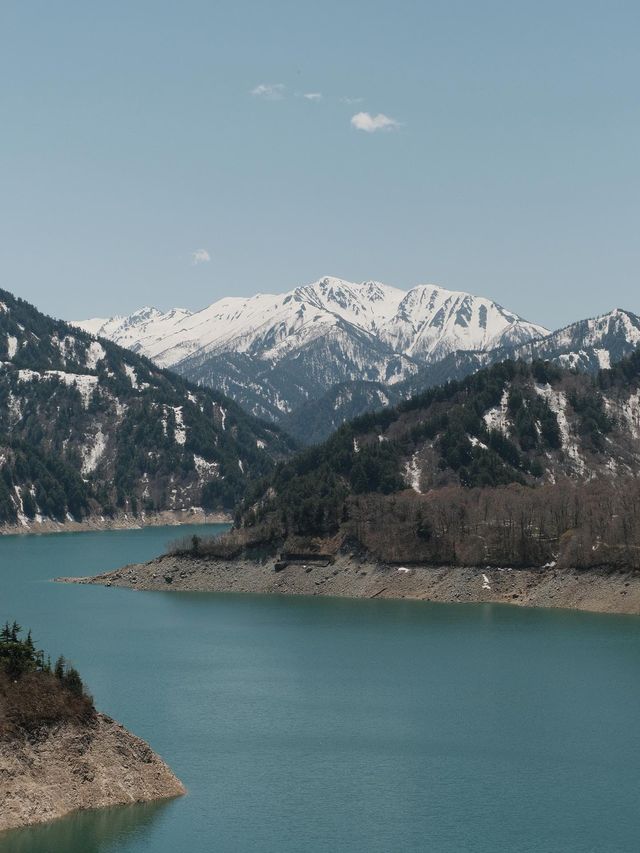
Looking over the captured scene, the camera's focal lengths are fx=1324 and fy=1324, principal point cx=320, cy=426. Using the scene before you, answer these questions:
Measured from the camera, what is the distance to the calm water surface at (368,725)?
75.9 m

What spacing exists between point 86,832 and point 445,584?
114m

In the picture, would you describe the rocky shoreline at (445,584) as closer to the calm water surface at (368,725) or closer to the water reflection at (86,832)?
the calm water surface at (368,725)

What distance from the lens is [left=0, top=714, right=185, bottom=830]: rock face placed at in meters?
71.5

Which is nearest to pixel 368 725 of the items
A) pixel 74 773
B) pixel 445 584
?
pixel 74 773

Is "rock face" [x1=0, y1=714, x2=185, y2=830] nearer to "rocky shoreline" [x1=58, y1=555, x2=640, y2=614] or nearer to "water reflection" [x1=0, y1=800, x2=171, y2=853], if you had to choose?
"water reflection" [x1=0, y1=800, x2=171, y2=853]

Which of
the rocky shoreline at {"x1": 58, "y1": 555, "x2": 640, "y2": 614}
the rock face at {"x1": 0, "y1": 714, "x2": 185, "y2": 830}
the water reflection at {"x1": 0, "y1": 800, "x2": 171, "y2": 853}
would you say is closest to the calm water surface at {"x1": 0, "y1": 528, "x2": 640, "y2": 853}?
the water reflection at {"x1": 0, "y1": 800, "x2": 171, "y2": 853}

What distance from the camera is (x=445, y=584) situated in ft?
599

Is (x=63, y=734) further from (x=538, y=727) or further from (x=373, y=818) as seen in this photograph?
(x=538, y=727)

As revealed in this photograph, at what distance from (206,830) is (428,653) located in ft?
216

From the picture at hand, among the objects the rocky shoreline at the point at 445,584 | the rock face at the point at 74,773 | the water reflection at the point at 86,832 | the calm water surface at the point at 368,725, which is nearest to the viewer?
the water reflection at the point at 86,832

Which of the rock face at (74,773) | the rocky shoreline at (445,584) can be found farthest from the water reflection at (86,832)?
the rocky shoreline at (445,584)

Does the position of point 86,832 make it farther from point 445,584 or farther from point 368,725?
point 445,584

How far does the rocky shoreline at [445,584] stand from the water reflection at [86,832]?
327ft

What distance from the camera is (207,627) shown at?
161m
